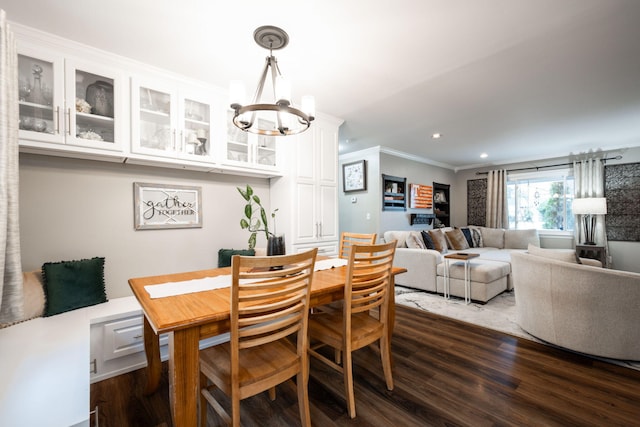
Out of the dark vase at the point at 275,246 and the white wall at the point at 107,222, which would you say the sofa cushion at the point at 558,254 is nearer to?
the dark vase at the point at 275,246

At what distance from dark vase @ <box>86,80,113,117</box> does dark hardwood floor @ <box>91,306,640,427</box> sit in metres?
2.03

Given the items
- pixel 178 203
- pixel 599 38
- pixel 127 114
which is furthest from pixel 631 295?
pixel 127 114

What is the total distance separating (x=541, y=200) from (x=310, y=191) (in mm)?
5956

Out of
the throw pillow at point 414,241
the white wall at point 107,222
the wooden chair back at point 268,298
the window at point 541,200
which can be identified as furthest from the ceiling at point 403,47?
the window at point 541,200

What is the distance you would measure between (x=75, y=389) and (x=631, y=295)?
355 centimetres

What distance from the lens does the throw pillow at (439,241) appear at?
4855 millimetres

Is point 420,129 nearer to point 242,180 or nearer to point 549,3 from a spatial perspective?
point 549,3

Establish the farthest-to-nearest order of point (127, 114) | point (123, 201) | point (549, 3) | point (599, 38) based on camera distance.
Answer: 1. point (123, 201)
2. point (127, 114)
3. point (599, 38)
4. point (549, 3)

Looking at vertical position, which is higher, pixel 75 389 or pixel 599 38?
pixel 599 38

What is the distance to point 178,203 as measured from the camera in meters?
2.70

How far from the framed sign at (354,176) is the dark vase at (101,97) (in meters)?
4.13

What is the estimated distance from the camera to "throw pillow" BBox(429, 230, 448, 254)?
4855mm

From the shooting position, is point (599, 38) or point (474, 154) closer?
point (599, 38)

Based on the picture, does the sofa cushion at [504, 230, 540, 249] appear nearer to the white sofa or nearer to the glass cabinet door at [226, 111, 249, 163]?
the white sofa
